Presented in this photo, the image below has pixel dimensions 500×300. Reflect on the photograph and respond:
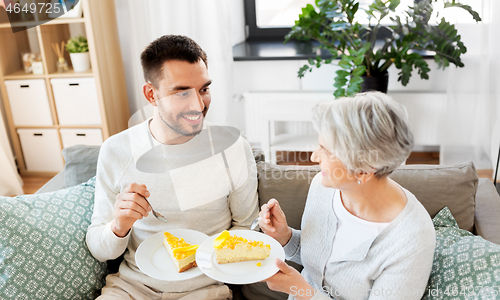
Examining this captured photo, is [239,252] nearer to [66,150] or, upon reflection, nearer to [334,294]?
[334,294]

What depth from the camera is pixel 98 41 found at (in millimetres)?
2799

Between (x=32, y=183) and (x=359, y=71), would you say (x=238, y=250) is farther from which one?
(x=32, y=183)

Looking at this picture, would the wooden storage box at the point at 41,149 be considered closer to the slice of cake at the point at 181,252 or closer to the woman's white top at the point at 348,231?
the slice of cake at the point at 181,252

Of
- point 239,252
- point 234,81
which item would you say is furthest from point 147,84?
point 234,81

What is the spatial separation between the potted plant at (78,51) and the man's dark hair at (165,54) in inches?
73.3

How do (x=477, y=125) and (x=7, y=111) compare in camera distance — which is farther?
(x=7, y=111)

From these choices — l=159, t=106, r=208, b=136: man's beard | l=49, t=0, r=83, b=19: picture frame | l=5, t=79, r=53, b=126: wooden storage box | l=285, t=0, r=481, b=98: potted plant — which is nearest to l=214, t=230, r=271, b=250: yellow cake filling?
l=159, t=106, r=208, b=136: man's beard

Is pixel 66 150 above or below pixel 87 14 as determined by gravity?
below

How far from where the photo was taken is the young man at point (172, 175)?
1.17 meters

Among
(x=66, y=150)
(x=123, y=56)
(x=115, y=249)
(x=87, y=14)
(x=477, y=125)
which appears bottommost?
(x=477, y=125)

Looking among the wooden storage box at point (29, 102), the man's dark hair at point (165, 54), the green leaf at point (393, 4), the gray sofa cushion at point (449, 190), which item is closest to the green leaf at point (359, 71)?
the green leaf at point (393, 4)

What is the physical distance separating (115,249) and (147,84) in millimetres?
486

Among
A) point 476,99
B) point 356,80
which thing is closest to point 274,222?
point 356,80

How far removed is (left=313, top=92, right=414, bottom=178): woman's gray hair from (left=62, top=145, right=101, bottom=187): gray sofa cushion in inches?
40.4
